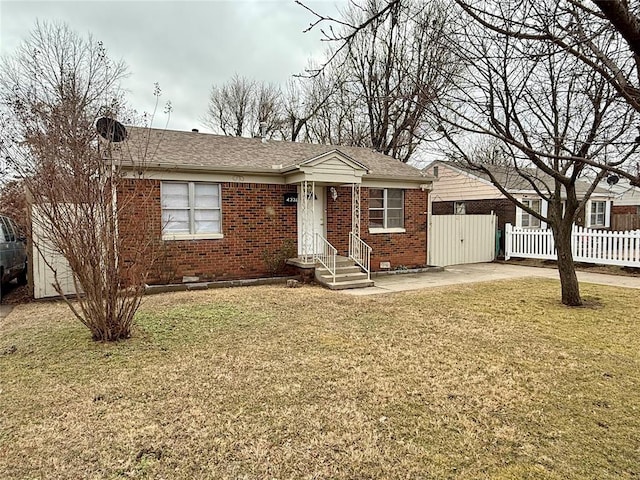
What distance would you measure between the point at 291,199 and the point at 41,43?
9044mm

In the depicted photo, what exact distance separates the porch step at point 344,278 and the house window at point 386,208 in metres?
2.24

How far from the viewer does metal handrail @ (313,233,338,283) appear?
405 inches

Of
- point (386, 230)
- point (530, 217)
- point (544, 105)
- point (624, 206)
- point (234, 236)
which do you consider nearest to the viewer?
point (544, 105)

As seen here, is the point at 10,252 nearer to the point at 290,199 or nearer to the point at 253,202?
the point at 253,202

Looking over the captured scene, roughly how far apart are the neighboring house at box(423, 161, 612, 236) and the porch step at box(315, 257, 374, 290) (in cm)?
753

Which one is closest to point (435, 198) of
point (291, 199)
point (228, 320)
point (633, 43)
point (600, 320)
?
point (291, 199)

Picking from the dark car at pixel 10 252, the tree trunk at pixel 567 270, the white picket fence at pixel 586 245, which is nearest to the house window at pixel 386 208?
the tree trunk at pixel 567 270

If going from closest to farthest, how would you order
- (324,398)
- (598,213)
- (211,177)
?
(324,398) → (211,177) → (598,213)

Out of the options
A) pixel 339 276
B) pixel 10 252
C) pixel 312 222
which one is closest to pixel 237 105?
pixel 312 222

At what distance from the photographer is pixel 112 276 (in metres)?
5.39

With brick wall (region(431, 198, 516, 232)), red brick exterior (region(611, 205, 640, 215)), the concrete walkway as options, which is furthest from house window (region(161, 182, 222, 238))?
red brick exterior (region(611, 205, 640, 215))

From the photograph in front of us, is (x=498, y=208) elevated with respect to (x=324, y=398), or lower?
elevated

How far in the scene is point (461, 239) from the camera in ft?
49.6

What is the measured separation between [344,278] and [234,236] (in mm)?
3152
